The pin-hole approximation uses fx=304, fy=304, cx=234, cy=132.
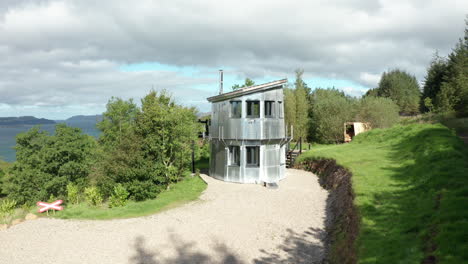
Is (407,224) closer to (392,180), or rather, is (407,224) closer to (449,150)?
(392,180)

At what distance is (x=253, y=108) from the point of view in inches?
957

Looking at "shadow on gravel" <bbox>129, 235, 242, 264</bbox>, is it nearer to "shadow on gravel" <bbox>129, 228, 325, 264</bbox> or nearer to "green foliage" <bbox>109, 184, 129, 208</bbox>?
"shadow on gravel" <bbox>129, 228, 325, 264</bbox>

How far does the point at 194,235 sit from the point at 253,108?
12.4 metres

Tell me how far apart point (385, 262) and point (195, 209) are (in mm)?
12027

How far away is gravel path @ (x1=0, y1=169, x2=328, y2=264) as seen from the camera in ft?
41.3

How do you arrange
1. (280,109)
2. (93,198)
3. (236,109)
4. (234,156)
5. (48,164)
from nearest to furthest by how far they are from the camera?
1. (93,198)
2. (236,109)
3. (280,109)
4. (234,156)
5. (48,164)

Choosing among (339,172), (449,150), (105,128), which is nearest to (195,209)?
(339,172)

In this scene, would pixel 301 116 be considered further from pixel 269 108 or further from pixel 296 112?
pixel 269 108

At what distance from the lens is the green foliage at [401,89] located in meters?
68.8

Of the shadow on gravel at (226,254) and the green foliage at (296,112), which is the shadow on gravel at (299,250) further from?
the green foliage at (296,112)

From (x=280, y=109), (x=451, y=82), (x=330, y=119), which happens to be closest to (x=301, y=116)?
(x=330, y=119)

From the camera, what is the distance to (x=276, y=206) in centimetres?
1847

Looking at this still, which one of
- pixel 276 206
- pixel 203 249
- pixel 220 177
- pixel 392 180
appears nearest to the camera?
pixel 203 249

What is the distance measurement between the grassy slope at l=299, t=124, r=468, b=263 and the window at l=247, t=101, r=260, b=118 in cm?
800
